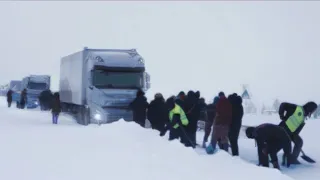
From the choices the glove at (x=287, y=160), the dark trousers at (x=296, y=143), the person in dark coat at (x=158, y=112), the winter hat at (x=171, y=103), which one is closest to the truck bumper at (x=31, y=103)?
the person in dark coat at (x=158, y=112)

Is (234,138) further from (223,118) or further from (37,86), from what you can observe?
(37,86)

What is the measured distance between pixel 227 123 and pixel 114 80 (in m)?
7.82

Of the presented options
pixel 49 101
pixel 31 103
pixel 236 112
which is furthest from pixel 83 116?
pixel 31 103

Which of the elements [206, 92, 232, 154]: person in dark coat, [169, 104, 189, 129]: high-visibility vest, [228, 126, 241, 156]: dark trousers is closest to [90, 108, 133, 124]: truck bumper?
[169, 104, 189, 129]: high-visibility vest

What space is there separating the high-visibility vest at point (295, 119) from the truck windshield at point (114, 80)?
939 cm

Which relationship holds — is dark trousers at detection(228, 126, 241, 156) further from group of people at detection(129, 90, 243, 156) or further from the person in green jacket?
the person in green jacket

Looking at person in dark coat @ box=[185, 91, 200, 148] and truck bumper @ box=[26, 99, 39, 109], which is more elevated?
person in dark coat @ box=[185, 91, 200, 148]

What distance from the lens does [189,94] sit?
1394 cm

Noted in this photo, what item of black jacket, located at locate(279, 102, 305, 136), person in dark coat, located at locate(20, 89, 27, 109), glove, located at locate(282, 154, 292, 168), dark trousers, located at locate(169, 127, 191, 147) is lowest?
person in dark coat, located at locate(20, 89, 27, 109)

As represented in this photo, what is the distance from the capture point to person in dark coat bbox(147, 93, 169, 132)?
51.1 ft

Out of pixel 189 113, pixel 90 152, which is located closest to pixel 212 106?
pixel 189 113

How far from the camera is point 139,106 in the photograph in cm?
1695

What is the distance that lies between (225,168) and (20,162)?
3954 mm

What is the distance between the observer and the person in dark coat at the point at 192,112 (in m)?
13.9
